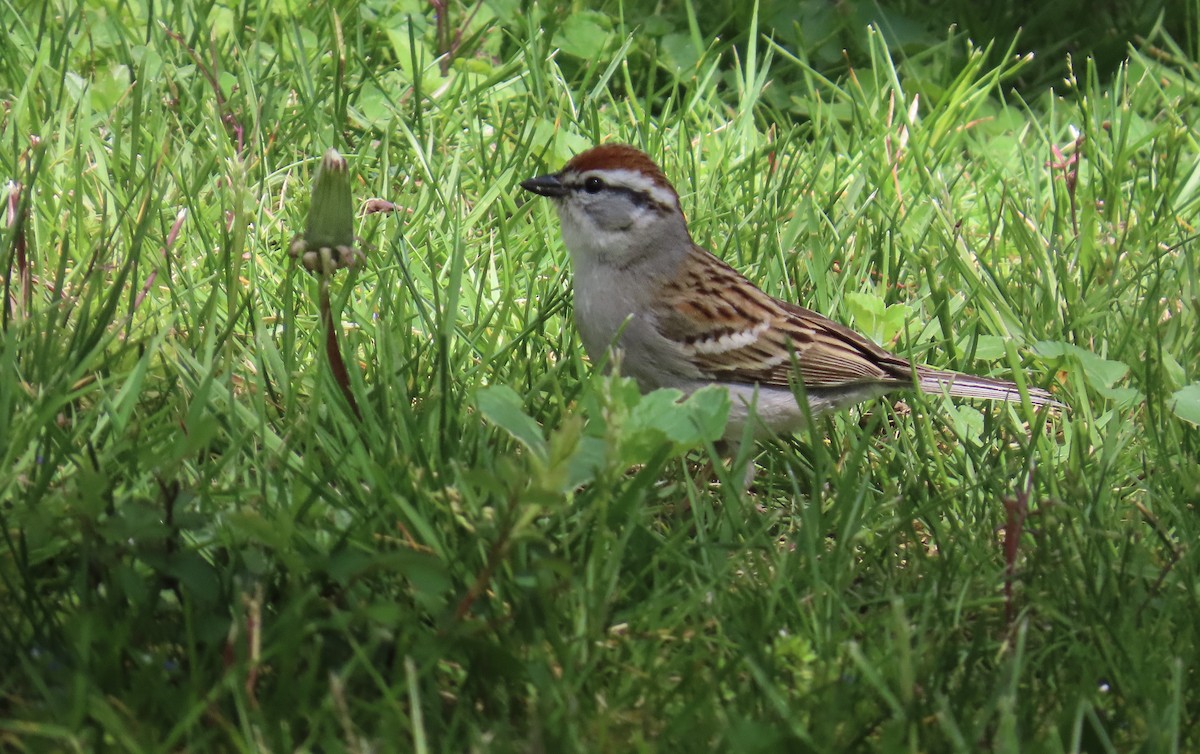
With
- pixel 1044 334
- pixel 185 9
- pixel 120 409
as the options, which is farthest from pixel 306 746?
pixel 185 9

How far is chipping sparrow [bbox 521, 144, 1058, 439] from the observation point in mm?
3713

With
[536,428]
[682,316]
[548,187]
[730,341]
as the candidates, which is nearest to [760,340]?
[730,341]

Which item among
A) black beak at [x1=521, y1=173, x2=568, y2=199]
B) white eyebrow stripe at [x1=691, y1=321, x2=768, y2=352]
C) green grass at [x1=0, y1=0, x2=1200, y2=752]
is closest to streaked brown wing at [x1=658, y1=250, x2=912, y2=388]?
white eyebrow stripe at [x1=691, y1=321, x2=768, y2=352]

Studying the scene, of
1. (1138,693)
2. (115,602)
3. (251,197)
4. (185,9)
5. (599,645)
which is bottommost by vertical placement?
(1138,693)

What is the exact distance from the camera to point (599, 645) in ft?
7.50

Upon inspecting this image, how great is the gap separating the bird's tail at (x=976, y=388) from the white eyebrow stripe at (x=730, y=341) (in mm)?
378

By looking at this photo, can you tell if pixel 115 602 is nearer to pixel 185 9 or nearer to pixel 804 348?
pixel 804 348

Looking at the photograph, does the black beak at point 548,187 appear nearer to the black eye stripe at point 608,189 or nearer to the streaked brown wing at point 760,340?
the black eye stripe at point 608,189

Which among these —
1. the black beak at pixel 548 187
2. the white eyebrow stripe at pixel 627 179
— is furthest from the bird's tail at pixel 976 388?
the black beak at pixel 548 187

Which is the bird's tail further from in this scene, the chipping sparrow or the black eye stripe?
the black eye stripe

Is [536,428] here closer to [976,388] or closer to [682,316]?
[682,316]

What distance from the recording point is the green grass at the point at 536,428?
7.03ft

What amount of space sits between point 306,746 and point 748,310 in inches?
84.1

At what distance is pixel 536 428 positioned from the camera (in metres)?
2.44
